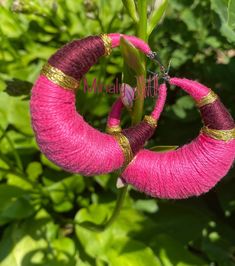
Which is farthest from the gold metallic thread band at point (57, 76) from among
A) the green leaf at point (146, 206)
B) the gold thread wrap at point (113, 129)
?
the green leaf at point (146, 206)

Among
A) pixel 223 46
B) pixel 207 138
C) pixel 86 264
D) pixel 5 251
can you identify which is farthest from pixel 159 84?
pixel 5 251

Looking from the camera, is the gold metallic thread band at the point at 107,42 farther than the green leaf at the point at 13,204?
No

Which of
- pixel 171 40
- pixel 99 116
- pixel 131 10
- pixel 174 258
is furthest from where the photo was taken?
pixel 99 116

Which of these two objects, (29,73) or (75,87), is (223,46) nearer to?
(29,73)

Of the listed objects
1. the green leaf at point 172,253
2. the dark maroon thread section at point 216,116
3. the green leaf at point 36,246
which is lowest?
the green leaf at point 36,246

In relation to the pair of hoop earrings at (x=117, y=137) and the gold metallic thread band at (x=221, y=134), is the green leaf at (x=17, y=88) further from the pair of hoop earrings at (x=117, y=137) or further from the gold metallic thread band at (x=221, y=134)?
the gold metallic thread band at (x=221, y=134)

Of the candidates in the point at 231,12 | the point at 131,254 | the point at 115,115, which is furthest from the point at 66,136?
the point at 131,254

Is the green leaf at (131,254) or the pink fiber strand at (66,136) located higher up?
the pink fiber strand at (66,136)
